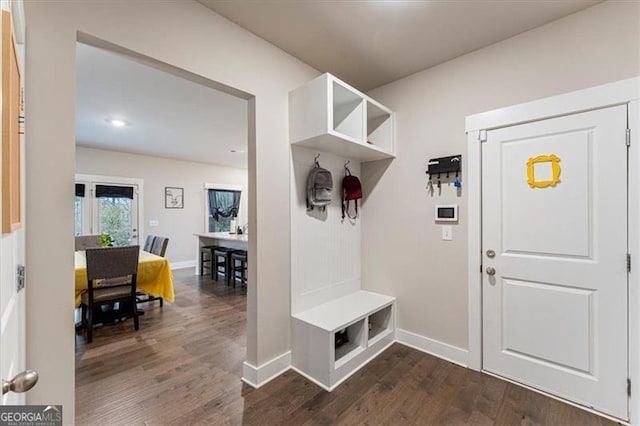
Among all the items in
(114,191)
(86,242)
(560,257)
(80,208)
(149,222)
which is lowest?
(86,242)

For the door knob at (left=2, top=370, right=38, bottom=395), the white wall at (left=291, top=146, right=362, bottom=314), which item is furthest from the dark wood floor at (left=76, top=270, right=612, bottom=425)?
the door knob at (left=2, top=370, right=38, bottom=395)

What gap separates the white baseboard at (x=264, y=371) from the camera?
2.14 metres

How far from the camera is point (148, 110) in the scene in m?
3.62

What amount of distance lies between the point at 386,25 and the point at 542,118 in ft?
4.32

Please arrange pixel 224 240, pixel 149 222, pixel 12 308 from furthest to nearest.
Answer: pixel 149 222, pixel 224 240, pixel 12 308

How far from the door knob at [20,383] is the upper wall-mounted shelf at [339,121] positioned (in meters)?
1.89

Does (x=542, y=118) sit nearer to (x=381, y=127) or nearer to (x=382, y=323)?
(x=381, y=127)

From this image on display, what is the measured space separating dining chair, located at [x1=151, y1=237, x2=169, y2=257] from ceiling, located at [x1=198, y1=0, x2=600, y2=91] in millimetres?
3393

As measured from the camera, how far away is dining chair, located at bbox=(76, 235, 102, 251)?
434 cm

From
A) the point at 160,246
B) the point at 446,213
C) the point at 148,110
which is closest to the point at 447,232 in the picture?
the point at 446,213

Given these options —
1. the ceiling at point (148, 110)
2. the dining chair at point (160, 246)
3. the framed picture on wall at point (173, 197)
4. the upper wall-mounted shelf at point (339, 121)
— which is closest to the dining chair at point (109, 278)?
the dining chair at point (160, 246)

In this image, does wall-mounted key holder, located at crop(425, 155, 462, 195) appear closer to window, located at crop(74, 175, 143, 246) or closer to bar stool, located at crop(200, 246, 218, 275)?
bar stool, located at crop(200, 246, 218, 275)

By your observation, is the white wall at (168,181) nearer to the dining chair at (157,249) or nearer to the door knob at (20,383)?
the dining chair at (157,249)

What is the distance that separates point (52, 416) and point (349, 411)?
5.05 feet
